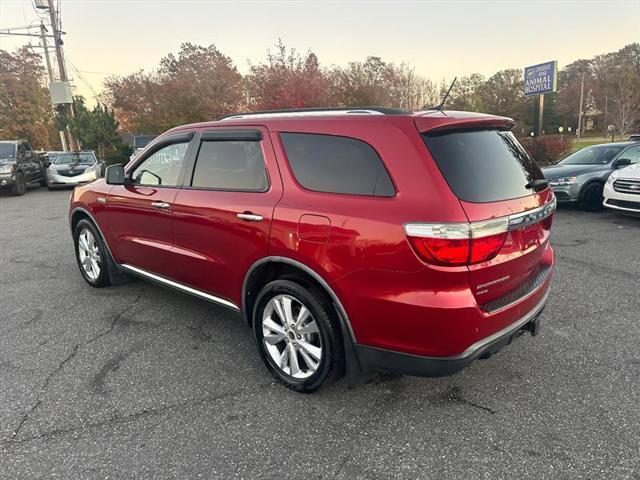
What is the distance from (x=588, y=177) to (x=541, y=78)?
7412 millimetres

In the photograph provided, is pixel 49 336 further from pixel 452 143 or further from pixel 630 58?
pixel 630 58

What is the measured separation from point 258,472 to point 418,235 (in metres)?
1.44

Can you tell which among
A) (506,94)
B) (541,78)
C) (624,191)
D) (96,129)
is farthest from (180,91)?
(506,94)

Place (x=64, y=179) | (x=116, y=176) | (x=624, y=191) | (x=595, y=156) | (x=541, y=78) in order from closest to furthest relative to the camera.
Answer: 1. (x=116, y=176)
2. (x=624, y=191)
3. (x=595, y=156)
4. (x=541, y=78)
5. (x=64, y=179)

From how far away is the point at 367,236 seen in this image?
7.53ft

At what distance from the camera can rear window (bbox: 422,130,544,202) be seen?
2.28 meters

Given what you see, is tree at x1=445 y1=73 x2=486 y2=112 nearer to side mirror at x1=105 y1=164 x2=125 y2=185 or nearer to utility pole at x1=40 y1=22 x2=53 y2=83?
utility pole at x1=40 y1=22 x2=53 y2=83

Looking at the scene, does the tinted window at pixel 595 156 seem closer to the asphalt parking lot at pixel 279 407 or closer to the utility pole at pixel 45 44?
the asphalt parking lot at pixel 279 407

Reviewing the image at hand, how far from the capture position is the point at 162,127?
3148 cm

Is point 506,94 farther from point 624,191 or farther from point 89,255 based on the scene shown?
point 89,255

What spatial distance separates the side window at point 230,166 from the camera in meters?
3.00

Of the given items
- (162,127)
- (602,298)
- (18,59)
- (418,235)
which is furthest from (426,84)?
(18,59)

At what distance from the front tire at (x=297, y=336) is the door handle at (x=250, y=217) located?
0.42 meters

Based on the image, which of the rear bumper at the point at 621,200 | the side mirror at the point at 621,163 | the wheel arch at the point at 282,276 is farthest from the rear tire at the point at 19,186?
the side mirror at the point at 621,163
